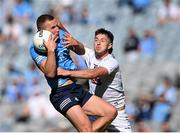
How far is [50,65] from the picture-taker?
10312 millimetres

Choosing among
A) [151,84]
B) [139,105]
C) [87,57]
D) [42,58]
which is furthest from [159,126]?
[42,58]

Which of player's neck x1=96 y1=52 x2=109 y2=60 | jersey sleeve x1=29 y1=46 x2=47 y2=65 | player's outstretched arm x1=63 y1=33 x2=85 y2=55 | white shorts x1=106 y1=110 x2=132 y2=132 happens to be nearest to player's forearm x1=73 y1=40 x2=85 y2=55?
player's outstretched arm x1=63 y1=33 x2=85 y2=55

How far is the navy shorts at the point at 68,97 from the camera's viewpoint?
10727mm

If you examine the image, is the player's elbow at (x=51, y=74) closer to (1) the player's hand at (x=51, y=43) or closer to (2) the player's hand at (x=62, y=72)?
(2) the player's hand at (x=62, y=72)

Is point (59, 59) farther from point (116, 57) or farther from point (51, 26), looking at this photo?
point (116, 57)

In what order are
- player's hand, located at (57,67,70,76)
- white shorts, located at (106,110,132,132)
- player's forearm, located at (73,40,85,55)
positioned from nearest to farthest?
1. player's hand, located at (57,67,70,76)
2. player's forearm, located at (73,40,85,55)
3. white shorts, located at (106,110,132,132)

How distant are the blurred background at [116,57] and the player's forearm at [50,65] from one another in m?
6.55

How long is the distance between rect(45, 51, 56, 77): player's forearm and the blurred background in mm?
6550

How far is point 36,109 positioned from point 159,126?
3.03 meters

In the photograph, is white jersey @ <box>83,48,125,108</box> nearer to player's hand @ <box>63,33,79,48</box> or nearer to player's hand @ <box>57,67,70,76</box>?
player's hand @ <box>63,33,79,48</box>

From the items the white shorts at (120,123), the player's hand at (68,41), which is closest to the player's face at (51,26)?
the player's hand at (68,41)

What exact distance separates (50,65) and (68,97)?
65 cm

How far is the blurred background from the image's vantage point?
57.5ft

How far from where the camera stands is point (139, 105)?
17469mm
